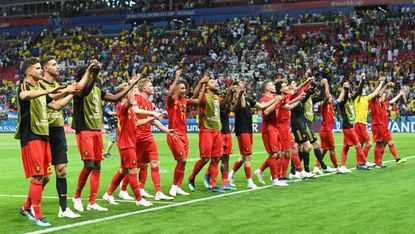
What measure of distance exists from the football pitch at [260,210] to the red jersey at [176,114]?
1.41 metres

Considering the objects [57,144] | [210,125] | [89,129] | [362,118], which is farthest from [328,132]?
[57,144]

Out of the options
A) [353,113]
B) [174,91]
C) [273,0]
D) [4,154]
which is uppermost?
[273,0]

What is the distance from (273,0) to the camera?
59.6m

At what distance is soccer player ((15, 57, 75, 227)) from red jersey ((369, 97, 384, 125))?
12227 millimetres

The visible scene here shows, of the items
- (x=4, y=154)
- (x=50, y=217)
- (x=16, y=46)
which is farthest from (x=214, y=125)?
(x=16, y=46)

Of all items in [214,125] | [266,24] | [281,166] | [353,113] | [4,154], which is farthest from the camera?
[266,24]

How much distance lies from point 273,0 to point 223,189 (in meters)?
47.1

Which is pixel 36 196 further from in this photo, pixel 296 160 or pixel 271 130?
pixel 296 160

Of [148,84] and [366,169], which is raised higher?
[148,84]

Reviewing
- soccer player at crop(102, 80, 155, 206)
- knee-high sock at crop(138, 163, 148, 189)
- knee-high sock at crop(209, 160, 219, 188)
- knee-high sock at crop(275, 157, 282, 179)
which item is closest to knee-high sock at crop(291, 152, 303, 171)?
knee-high sock at crop(275, 157, 282, 179)

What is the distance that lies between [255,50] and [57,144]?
45574 mm

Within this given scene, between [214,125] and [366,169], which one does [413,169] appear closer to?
[366,169]

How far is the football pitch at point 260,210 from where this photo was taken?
31.0 feet

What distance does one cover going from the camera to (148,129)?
42.5ft
